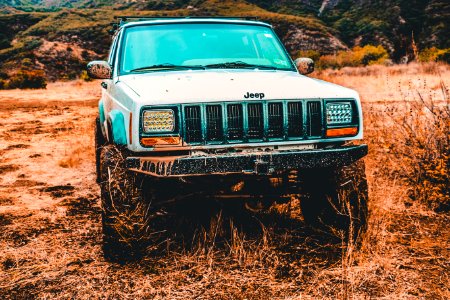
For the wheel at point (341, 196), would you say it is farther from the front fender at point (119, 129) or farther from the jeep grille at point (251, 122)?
the front fender at point (119, 129)

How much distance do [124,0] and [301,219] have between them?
109m

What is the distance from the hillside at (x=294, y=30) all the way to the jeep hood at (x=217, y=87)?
40.9m

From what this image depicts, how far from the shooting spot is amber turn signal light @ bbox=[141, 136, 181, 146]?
321 centimetres

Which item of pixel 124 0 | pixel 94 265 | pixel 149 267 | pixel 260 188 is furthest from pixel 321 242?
pixel 124 0

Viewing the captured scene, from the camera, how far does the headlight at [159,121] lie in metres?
3.20

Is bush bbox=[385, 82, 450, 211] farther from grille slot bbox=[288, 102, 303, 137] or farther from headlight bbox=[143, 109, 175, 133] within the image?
headlight bbox=[143, 109, 175, 133]

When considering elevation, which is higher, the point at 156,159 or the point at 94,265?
the point at 156,159

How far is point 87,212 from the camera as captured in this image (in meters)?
4.86

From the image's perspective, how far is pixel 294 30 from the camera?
5634 centimetres

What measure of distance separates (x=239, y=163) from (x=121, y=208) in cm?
92

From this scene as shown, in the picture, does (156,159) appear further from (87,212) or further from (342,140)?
(87,212)

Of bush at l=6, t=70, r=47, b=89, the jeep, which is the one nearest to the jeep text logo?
the jeep

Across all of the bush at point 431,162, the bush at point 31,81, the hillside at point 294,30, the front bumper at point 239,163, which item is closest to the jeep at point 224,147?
the front bumper at point 239,163

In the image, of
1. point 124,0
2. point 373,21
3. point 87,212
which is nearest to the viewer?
point 87,212
